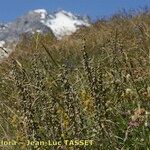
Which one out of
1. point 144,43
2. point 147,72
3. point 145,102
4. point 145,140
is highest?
point 144,43

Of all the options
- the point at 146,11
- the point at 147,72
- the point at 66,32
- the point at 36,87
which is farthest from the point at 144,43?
the point at 66,32

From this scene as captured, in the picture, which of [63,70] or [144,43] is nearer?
[63,70]

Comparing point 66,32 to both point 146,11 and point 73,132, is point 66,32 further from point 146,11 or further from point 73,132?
point 73,132

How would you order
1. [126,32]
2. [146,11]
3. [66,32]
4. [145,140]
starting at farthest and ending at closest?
1. [66,32]
2. [146,11]
3. [126,32]
4. [145,140]

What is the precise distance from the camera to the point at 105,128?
4.05 m

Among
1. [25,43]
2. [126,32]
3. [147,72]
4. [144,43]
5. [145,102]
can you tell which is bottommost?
[145,102]

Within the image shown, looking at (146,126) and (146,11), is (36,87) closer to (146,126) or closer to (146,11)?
(146,126)

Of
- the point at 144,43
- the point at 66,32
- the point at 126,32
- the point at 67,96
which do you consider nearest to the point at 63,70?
the point at 67,96

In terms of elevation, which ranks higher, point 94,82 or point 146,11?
point 146,11

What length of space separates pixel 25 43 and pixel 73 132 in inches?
428

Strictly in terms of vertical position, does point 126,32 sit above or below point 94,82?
above

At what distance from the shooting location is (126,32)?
9797 millimetres

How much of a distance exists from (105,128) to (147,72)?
1118mm

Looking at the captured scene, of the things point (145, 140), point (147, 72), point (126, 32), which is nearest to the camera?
point (145, 140)
